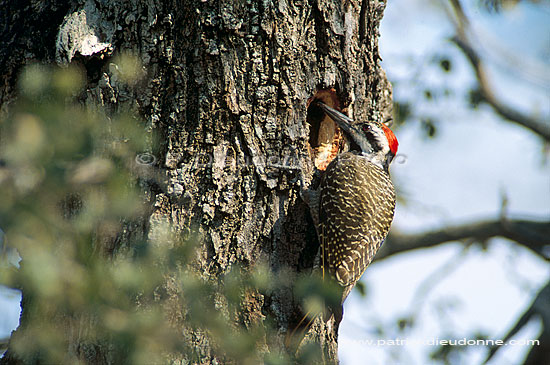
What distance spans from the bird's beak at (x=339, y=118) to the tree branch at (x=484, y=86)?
14.2ft

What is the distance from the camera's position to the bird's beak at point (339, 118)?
3.40 meters

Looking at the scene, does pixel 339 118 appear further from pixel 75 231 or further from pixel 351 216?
pixel 75 231

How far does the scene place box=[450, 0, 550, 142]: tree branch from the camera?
7363 millimetres

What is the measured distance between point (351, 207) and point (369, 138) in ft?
2.26

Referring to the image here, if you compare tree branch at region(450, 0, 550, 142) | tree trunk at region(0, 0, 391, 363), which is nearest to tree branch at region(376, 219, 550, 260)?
tree branch at region(450, 0, 550, 142)

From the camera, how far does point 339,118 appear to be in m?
3.47

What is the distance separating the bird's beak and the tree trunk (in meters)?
0.45

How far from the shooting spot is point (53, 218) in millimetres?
1228

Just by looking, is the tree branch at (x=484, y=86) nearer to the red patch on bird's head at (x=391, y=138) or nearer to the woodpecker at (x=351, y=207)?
the red patch on bird's head at (x=391, y=138)

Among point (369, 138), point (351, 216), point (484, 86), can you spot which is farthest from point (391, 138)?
point (484, 86)

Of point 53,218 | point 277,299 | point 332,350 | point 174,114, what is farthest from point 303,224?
point 53,218

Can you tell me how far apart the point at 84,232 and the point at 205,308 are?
488mm

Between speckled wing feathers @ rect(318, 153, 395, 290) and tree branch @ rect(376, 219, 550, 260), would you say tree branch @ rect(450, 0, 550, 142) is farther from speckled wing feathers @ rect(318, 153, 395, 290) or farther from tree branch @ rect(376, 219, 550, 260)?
speckled wing feathers @ rect(318, 153, 395, 290)

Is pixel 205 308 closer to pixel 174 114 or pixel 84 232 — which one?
pixel 84 232
